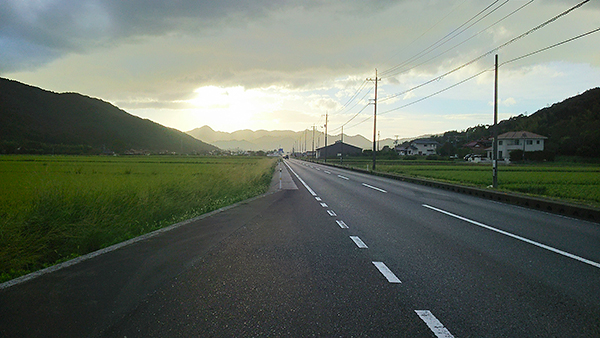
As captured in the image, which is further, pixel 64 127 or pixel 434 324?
pixel 64 127

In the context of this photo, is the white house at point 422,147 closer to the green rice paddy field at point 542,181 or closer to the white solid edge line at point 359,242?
the green rice paddy field at point 542,181

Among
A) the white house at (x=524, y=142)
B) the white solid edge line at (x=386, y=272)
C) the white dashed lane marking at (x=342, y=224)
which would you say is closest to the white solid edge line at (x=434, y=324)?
the white solid edge line at (x=386, y=272)

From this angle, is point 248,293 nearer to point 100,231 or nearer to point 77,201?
point 100,231

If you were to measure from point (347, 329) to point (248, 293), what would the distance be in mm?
1367

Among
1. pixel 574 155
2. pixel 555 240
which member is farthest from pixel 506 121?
pixel 555 240


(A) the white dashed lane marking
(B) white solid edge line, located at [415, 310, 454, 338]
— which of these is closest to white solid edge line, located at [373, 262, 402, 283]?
(B) white solid edge line, located at [415, 310, 454, 338]

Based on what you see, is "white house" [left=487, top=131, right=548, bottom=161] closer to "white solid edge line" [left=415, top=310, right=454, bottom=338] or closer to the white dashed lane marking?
the white dashed lane marking

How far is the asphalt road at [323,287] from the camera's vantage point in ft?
10.8

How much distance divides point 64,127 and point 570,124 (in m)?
122

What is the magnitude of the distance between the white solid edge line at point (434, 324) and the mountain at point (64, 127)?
58.0m

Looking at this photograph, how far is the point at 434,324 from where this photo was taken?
3.30 metres

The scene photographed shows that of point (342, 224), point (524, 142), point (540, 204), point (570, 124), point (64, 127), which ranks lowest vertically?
point (342, 224)

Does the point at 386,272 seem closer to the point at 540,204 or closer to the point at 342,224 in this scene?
the point at 342,224

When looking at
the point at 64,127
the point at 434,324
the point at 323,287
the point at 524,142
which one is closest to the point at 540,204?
the point at 323,287
